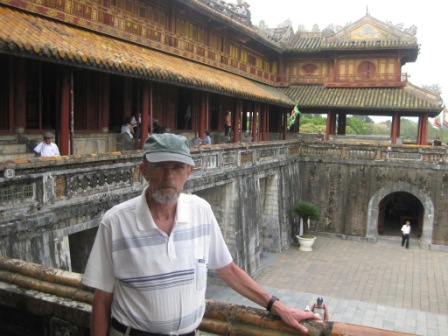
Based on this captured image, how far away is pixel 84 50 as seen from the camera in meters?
9.71

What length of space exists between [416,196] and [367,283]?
6.95 meters

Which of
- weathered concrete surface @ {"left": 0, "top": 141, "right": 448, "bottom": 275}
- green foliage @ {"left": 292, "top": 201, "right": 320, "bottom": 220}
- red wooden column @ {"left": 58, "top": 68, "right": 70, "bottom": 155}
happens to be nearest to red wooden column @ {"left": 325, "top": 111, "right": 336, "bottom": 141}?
weathered concrete surface @ {"left": 0, "top": 141, "right": 448, "bottom": 275}

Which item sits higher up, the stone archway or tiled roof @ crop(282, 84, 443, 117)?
tiled roof @ crop(282, 84, 443, 117)

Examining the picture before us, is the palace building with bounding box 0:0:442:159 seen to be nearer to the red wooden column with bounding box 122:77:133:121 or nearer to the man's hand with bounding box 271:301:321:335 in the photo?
the red wooden column with bounding box 122:77:133:121

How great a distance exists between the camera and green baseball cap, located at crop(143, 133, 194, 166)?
2.46 meters

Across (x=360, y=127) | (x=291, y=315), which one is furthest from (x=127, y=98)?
(x=360, y=127)

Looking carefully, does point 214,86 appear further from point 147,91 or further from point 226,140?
point 226,140

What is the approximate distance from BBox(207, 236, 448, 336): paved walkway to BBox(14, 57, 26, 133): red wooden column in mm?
7062

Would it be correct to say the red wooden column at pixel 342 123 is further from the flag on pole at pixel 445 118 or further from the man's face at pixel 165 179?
the man's face at pixel 165 179

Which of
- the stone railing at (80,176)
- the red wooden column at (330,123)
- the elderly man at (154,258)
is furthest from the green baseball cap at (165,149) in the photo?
the red wooden column at (330,123)

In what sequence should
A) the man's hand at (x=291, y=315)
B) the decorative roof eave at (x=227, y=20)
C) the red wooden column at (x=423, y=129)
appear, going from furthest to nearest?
the red wooden column at (x=423, y=129) → the decorative roof eave at (x=227, y=20) → the man's hand at (x=291, y=315)

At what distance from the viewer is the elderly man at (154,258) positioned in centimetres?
239

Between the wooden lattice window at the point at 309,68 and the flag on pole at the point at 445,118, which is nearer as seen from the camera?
the flag on pole at the point at 445,118

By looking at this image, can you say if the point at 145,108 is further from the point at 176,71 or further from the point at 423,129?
the point at 423,129
